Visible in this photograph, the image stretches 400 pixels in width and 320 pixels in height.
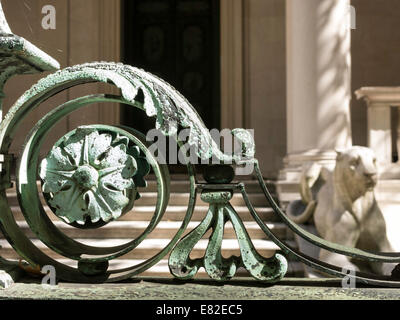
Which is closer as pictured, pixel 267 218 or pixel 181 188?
pixel 267 218

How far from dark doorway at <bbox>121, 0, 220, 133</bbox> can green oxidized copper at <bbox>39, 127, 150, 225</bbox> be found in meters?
8.49

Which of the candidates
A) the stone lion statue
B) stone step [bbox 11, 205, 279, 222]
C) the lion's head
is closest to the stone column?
stone step [bbox 11, 205, 279, 222]

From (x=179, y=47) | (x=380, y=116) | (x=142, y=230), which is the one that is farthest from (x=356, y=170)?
(x=179, y=47)

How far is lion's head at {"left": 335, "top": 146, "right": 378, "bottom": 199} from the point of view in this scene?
10.5 feet

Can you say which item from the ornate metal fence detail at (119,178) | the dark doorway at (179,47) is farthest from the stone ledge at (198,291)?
the dark doorway at (179,47)

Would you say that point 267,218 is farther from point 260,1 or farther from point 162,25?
point 162,25

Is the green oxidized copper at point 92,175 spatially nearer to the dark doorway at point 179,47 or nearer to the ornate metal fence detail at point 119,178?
the ornate metal fence detail at point 119,178

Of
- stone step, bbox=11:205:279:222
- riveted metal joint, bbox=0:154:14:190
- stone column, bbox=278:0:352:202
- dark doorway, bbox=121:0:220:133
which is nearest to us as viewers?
riveted metal joint, bbox=0:154:14:190

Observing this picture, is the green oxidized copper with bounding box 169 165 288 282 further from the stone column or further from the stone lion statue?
the stone column

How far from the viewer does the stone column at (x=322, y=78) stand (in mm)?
6176

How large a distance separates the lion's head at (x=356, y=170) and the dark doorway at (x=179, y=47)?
5957mm
